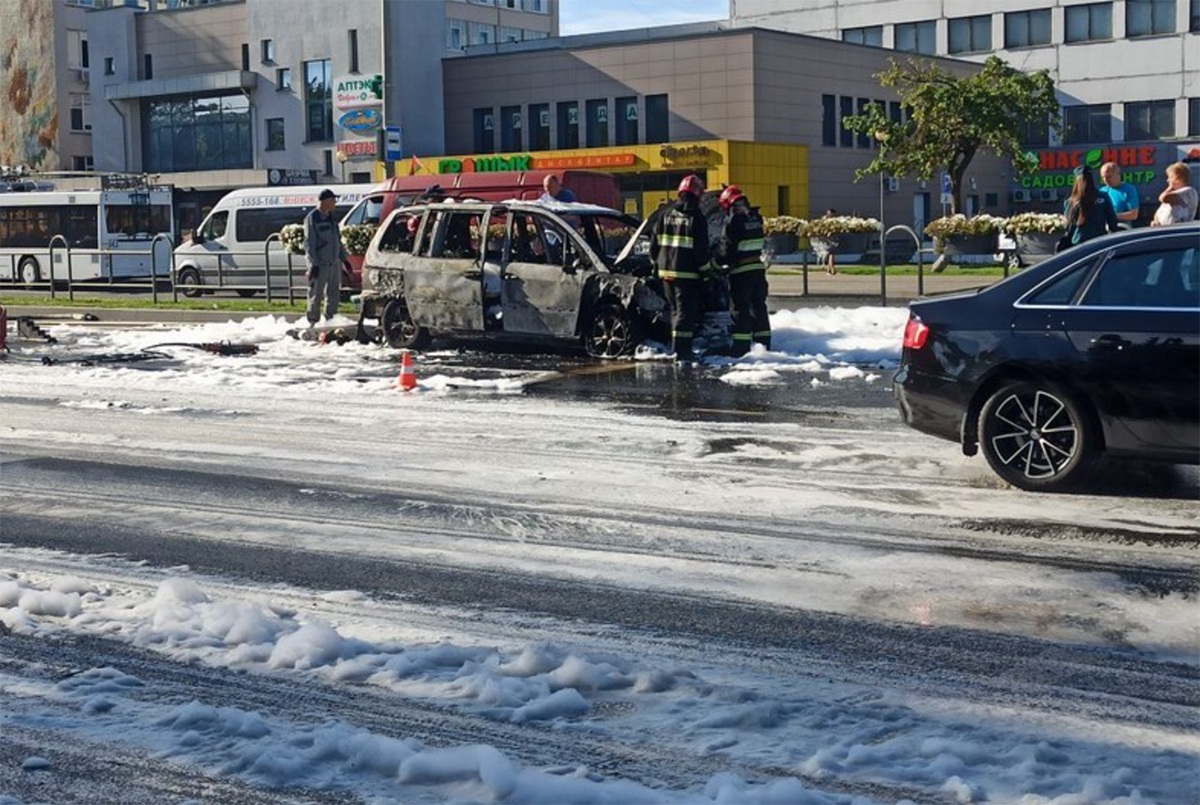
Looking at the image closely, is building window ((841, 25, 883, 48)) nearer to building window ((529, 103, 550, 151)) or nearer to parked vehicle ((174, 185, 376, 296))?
building window ((529, 103, 550, 151))

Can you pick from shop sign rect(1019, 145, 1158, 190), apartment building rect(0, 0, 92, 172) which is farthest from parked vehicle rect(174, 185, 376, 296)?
apartment building rect(0, 0, 92, 172)

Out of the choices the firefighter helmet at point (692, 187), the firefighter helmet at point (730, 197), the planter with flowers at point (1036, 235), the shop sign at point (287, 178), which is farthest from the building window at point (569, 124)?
the firefighter helmet at point (692, 187)

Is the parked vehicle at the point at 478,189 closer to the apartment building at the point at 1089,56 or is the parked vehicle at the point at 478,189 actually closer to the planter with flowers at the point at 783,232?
the planter with flowers at the point at 783,232

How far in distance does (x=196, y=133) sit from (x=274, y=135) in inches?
200

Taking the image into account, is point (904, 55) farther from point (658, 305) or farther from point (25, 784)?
point (25, 784)

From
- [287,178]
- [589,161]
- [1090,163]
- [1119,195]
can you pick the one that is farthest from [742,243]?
[1090,163]

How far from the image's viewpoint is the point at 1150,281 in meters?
9.16

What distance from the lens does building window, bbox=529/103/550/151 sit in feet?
209

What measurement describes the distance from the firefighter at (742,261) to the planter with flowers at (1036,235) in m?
13.6

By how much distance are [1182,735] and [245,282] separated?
31765mm

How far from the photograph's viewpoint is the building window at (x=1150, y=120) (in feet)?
235

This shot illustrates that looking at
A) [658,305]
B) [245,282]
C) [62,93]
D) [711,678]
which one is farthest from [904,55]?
[711,678]

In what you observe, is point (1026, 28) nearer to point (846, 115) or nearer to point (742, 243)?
point (846, 115)

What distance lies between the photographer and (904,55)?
219 feet
